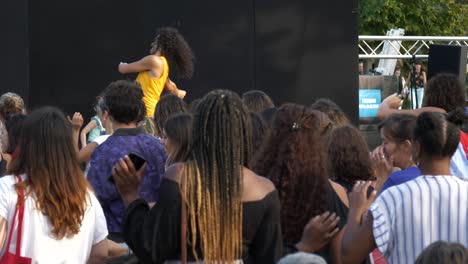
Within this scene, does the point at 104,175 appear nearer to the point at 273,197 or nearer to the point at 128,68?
the point at 273,197

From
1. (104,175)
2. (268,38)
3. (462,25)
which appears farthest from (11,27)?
(462,25)

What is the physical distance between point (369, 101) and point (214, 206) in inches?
521

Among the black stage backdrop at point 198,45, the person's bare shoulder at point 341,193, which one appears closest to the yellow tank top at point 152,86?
the black stage backdrop at point 198,45

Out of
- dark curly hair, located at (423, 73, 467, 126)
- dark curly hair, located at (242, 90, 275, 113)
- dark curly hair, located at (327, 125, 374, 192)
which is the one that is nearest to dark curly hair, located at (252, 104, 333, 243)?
dark curly hair, located at (327, 125, 374, 192)

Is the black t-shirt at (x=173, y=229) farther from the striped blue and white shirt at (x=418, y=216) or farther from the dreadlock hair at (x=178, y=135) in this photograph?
the dreadlock hair at (x=178, y=135)

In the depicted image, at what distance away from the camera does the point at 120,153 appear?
532 centimetres

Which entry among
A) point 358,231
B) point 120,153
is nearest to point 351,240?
point 358,231

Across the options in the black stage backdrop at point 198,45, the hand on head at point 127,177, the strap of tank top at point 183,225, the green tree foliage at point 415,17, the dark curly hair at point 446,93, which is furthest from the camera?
the green tree foliage at point 415,17

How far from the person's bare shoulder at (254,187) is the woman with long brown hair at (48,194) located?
828 millimetres

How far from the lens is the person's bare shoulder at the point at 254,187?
153 inches

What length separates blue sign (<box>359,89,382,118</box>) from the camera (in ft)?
54.0

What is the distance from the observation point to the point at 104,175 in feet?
17.4

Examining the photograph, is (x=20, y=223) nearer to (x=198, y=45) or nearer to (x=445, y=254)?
(x=445, y=254)

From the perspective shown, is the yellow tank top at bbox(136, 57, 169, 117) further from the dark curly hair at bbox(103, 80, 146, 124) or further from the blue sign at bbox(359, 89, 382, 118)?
the blue sign at bbox(359, 89, 382, 118)
